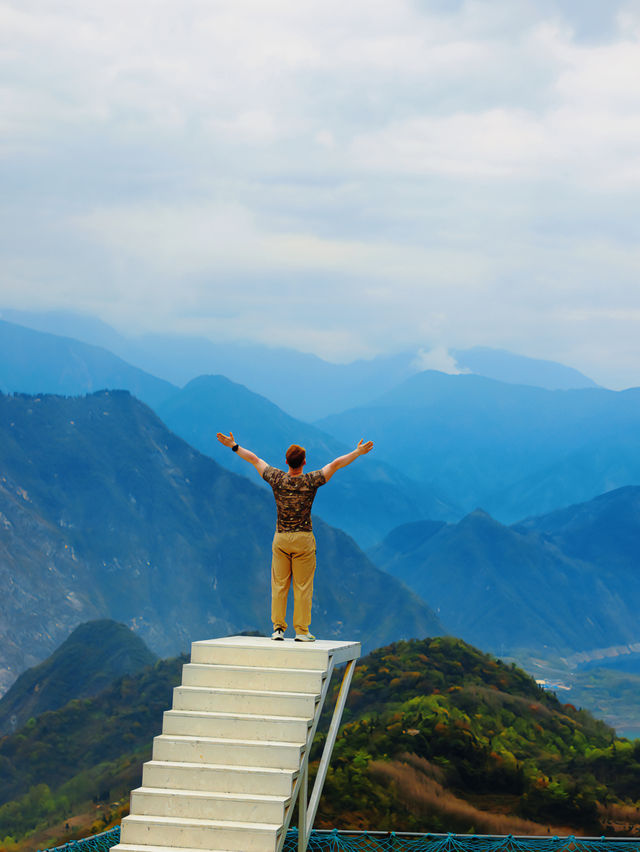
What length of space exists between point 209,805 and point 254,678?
1332mm

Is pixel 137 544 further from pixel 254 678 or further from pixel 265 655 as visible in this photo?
pixel 254 678

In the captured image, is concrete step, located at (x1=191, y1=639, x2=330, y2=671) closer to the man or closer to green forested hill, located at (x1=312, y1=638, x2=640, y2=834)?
the man

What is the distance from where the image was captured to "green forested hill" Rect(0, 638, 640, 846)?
61.3 ft

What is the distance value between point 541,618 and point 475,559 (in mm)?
11656

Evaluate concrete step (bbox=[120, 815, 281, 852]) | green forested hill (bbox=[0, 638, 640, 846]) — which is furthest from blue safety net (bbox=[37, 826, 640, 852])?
green forested hill (bbox=[0, 638, 640, 846])

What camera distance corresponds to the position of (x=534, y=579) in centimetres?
13312

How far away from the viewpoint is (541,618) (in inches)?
5059

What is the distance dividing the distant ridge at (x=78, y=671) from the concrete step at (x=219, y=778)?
169ft

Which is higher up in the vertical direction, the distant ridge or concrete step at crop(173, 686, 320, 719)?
the distant ridge

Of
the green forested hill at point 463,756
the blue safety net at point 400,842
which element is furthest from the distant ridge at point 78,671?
the blue safety net at point 400,842

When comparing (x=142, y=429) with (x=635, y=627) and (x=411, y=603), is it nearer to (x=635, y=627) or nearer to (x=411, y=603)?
(x=411, y=603)

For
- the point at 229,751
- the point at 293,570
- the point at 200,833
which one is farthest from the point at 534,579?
the point at 200,833

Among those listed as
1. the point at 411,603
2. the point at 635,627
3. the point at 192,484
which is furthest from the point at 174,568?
the point at 635,627

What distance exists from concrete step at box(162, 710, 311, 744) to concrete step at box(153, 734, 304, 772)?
68mm
